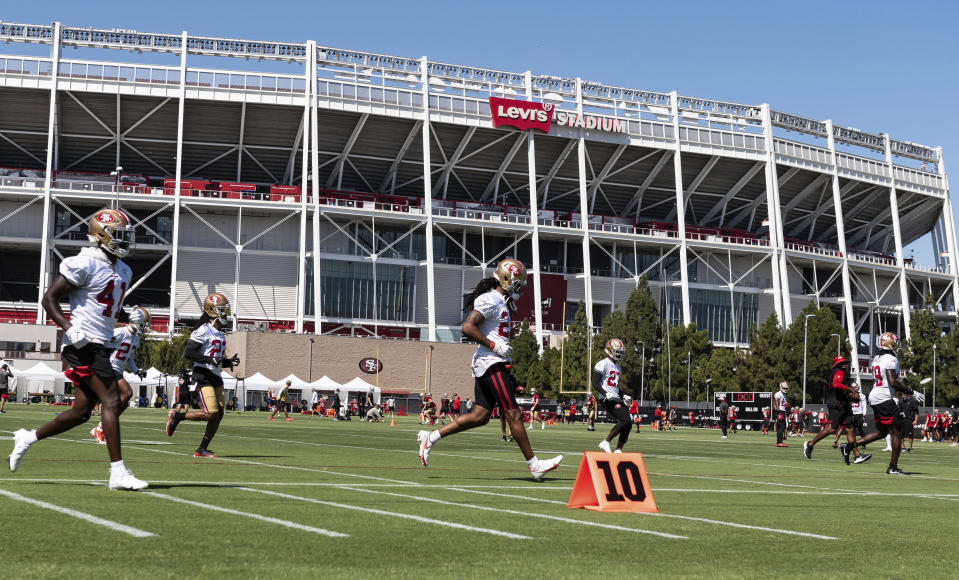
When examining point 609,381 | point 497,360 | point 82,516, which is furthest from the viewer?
point 609,381

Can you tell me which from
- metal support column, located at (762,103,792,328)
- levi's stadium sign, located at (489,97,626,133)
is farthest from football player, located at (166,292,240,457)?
metal support column, located at (762,103,792,328)

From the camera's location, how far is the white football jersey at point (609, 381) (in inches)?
816

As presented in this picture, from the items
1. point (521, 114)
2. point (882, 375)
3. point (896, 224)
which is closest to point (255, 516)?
point (882, 375)

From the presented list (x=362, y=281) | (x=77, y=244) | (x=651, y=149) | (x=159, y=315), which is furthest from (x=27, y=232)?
(x=651, y=149)

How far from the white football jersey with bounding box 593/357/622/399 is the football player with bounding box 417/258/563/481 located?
27.2 feet

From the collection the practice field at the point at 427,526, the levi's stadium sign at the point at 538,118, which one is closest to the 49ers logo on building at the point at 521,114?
the levi's stadium sign at the point at 538,118

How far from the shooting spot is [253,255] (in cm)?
8975

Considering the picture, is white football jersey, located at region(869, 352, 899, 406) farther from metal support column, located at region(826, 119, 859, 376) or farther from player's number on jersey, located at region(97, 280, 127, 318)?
metal support column, located at region(826, 119, 859, 376)

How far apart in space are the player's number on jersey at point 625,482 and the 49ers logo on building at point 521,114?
3165 inches

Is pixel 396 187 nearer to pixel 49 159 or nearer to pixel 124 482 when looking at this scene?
pixel 49 159

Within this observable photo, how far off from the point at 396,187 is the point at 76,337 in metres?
88.2

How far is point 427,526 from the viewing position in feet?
24.2

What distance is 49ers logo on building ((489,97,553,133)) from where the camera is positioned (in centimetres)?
8819

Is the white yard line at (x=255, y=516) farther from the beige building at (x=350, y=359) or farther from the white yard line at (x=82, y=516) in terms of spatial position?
the beige building at (x=350, y=359)
